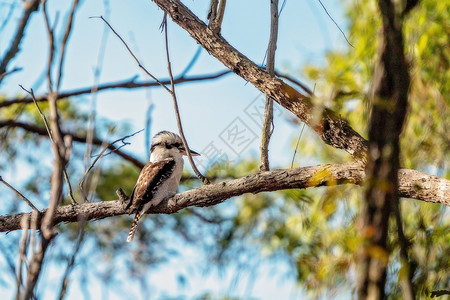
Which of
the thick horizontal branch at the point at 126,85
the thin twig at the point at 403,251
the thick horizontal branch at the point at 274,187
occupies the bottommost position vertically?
the thin twig at the point at 403,251

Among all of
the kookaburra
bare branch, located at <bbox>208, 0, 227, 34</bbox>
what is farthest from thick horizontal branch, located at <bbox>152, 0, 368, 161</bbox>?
the kookaburra

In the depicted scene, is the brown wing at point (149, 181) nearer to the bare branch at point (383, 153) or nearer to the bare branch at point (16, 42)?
the bare branch at point (16, 42)

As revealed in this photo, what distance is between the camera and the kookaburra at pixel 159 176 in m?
4.60

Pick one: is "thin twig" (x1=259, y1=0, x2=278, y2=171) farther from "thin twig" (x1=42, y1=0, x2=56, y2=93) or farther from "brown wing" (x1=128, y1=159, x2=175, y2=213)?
"thin twig" (x1=42, y1=0, x2=56, y2=93)

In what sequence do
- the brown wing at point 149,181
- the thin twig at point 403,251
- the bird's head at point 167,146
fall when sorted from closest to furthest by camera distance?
the thin twig at point 403,251
the brown wing at point 149,181
the bird's head at point 167,146

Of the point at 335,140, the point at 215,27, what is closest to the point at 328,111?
the point at 335,140

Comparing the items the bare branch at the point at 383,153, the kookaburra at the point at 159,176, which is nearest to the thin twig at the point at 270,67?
the kookaburra at the point at 159,176

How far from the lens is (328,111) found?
317 centimetres

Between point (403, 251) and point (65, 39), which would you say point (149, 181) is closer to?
point (65, 39)

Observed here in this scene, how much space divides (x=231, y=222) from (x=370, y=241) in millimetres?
6193

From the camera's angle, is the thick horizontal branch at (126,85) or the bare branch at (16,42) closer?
the bare branch at (16,42)

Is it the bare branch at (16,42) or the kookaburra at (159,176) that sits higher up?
the kookaburra at (159,176)

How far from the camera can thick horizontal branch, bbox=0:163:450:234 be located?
10.1ft

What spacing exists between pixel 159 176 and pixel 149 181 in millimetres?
121
